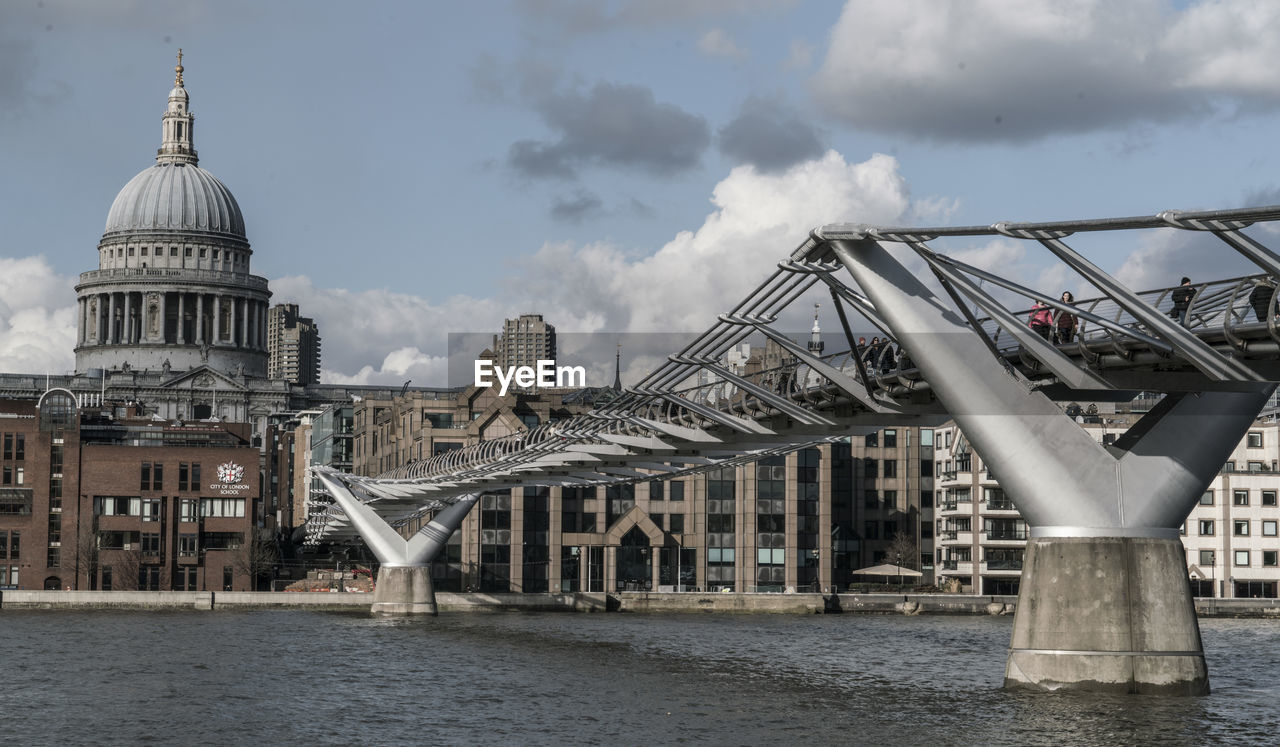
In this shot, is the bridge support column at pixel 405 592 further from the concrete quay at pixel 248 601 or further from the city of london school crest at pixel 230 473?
the city of london school crest at pixel 230 473

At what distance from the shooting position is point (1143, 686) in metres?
42.4

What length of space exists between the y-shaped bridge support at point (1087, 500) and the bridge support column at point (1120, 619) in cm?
2

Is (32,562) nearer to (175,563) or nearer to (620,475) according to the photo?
(175,563)

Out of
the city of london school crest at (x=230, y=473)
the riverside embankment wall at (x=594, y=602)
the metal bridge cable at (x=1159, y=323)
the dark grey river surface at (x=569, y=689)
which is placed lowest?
the riverside embankment wall at (x=594, y=602)

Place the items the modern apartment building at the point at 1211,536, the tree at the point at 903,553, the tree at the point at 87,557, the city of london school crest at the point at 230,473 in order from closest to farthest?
the modern apartment building at the point at 1211,536
the tree at the point at 87,557
the city of london school crest at the point at 230,473
the tree at the point at 903,553

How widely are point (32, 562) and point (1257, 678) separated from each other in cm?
8456

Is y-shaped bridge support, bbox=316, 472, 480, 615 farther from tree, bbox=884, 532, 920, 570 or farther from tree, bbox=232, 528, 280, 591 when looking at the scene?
tree, bbox=884, 532, 920, 570

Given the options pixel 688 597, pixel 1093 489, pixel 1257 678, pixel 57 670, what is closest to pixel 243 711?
pixel 57 670

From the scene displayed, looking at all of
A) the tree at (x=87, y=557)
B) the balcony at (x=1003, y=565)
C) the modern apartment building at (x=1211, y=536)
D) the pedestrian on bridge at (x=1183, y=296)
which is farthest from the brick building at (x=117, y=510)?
the pedestrian on bridge at (x=1183, y=296)

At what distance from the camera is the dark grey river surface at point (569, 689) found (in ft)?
136

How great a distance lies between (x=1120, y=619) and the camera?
42.9 metres

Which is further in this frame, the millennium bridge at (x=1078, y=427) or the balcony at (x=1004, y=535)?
the balcony at (x=1004, y=535)

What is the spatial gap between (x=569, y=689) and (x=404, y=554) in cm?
4911

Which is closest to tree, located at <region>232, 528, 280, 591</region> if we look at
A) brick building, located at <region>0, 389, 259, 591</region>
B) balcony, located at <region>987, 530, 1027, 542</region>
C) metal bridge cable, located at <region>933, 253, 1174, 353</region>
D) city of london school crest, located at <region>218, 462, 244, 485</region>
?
brick building, located at <region>0, 389, 259, 591</region>
